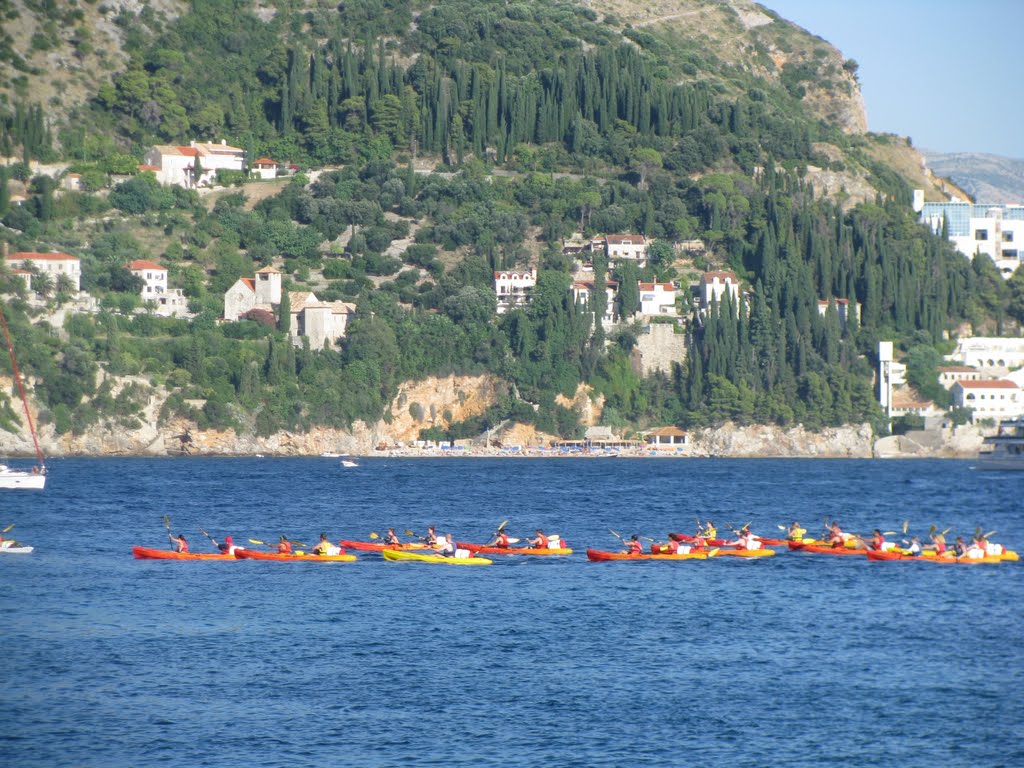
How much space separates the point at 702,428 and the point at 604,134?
48.2 m

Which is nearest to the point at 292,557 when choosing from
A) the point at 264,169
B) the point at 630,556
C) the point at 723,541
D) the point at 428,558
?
the point at 428,558

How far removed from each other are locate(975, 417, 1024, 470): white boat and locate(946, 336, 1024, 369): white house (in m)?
23.8

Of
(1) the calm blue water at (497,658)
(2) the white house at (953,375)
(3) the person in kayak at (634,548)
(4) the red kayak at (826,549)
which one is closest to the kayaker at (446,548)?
(1) the calm blue water at (497,658)

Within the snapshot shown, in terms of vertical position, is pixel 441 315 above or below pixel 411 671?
above

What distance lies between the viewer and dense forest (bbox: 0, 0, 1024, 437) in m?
146

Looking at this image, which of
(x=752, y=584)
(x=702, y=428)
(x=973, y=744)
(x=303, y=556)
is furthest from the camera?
(x=702, y=428)

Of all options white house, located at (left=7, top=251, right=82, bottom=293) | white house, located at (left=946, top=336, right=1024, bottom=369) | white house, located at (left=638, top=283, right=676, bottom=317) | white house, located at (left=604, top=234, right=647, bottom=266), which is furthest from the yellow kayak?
white house, located at (left=946, top=336, right=1024, bottom=369)

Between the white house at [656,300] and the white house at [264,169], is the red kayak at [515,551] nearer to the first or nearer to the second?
the white house at [656,300]

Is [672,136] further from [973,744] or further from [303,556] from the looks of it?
[973,744]

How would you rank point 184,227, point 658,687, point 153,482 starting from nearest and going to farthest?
point 658,687
point 153,482
point 184,227

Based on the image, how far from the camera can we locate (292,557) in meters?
67.8

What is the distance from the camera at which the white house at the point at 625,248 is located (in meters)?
169

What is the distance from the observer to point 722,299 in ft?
504

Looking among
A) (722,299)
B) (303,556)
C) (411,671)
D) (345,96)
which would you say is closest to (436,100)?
(345,96)
